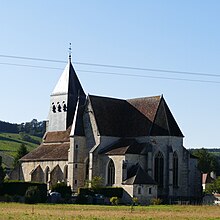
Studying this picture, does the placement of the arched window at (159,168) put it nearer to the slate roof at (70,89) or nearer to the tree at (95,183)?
the tree at (95,183)

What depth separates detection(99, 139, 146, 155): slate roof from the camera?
3194 inches

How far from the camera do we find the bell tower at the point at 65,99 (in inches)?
3766

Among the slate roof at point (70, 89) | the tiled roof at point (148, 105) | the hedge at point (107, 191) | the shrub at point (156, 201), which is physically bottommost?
the shrub at point (156, 201)

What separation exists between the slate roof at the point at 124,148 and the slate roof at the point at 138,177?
2362 millimetres

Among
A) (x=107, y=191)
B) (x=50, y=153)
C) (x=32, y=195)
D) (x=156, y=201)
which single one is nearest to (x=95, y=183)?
(x=107, y=191)

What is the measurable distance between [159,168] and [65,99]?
69.4ft

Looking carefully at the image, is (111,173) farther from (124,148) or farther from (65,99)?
(65,99)

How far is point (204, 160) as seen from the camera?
462 feet

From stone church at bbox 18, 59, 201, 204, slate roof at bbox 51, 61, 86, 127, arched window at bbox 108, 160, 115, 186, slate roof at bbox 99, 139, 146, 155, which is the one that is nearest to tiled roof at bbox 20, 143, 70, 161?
stone church at bbox 18, 59, 201, 204

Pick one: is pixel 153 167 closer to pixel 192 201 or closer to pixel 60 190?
pixel 192 201

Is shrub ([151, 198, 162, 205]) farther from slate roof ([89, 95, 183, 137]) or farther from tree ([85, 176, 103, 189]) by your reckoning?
slate roof ([89, 95, 183, 137])

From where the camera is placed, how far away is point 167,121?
82875 mm

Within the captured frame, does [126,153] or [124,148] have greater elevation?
[124,148]

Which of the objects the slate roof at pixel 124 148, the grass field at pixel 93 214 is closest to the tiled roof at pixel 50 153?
the slate roof at pixel 124 148
